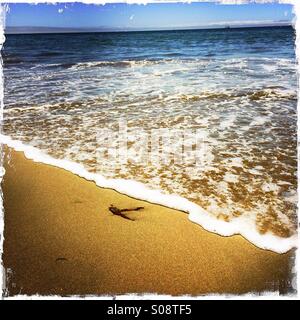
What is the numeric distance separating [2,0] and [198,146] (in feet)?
10.6

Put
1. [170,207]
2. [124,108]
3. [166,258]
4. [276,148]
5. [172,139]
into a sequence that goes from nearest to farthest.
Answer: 1. [166,258]
2. [170,207]
3. [276,148]
4. [172,139]
5. [124,108]

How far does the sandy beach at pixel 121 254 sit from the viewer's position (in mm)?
2447

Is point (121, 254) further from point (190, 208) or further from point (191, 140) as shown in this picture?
point (191, 140)

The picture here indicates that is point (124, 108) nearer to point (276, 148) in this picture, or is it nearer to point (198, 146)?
point (198, 146)

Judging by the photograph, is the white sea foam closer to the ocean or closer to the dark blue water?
the ocean

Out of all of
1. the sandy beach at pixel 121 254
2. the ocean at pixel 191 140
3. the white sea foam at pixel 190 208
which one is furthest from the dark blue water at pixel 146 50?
the sandy beach at pixel 121 254

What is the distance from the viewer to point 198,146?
4492 millimetres

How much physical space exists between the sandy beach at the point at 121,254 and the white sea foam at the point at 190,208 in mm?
79

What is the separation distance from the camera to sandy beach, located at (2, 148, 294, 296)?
245 cm

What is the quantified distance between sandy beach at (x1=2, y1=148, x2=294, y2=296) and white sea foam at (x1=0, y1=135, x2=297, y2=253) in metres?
0.08

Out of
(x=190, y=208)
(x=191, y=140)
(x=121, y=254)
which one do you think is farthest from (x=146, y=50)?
(x=121, y=254)

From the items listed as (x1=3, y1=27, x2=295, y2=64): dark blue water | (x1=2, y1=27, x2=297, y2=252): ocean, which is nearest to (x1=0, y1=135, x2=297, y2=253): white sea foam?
(x1=2, y1=27, x2=297, y2=252): ocean

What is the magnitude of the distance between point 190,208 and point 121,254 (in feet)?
2.88

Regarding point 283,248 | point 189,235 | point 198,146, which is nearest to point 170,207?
point 189,235
